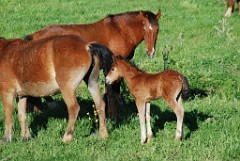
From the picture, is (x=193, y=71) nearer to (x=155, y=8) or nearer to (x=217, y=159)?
(x=217, y=159)

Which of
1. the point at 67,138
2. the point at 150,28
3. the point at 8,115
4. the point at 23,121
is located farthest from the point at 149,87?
the point at 150,28

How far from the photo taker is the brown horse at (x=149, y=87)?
805 cm

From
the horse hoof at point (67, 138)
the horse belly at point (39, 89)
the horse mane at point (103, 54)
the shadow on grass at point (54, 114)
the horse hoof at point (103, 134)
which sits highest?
the horse mane at point (103, 54)

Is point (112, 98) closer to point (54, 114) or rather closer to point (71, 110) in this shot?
point (54, 114)

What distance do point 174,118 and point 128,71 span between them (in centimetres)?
154

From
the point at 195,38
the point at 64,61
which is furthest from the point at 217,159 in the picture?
the point at 195,38

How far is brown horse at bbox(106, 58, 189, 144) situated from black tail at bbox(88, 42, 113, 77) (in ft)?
0.29

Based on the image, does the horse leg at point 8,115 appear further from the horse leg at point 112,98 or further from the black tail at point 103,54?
the horse leg at point 112,98

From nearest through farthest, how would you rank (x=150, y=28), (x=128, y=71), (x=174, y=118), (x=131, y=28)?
(x=128, y=71), (x=174, y=118), (x=150, y=28), (x=131, y=28)

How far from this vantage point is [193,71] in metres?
12.7

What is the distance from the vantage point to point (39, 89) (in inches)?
342

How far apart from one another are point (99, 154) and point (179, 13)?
14.6 meters

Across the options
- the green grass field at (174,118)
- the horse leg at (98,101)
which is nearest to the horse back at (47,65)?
the horse leg at (98,101)

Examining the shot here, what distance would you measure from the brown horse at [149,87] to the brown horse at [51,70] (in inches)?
8.9
